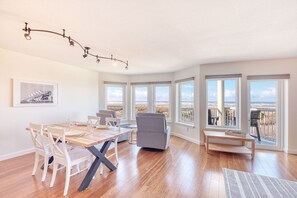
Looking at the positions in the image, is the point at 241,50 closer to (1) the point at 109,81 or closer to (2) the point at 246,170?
(2) the point at 246,170

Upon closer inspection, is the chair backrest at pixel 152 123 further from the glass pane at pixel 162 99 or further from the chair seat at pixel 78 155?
the glass pane at pixel 162 99

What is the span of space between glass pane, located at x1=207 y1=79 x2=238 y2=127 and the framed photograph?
4.34m

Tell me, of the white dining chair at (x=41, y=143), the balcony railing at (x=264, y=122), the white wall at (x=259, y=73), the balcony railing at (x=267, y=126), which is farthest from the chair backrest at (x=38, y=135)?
the balcony railing at (x=267, y=126)

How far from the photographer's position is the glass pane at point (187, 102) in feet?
16.8

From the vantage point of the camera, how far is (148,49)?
125 inches

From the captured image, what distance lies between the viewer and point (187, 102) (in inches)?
211

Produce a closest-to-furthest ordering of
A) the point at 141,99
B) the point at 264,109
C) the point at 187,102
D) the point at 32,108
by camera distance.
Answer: the point at 32,108 → the point at 264,109 → the point at 187,102 → the point at 141,99

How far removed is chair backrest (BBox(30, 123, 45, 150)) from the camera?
236 cm

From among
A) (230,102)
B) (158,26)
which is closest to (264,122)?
(230,102)

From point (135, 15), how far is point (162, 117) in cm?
245

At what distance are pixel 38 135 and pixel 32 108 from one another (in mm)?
1622

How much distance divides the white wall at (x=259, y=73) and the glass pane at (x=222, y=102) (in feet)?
0.68

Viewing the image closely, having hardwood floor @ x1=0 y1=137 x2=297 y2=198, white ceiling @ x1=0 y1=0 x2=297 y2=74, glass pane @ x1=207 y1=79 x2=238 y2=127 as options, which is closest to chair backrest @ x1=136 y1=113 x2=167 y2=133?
hardwood floor @ x1=0 y1=137 x2=297 y2=198

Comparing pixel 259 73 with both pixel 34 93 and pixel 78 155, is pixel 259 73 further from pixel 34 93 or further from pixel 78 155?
pixel 34 93
